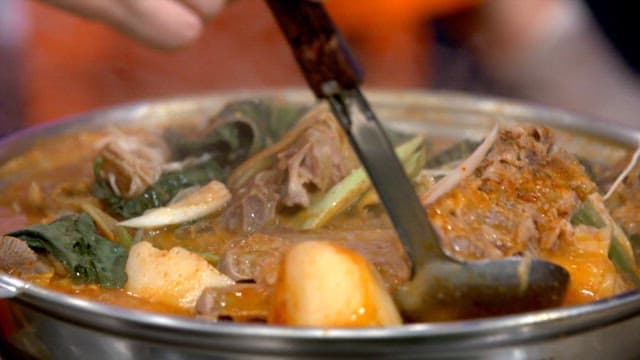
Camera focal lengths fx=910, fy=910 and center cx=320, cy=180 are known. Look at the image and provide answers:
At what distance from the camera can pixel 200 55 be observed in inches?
156

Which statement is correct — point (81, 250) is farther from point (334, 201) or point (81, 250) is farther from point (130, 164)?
point (334, 201)

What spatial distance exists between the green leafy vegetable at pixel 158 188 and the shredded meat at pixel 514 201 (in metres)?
0.63

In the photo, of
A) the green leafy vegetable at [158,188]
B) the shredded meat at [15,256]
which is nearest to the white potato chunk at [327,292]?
the shredded meat at [15,256]

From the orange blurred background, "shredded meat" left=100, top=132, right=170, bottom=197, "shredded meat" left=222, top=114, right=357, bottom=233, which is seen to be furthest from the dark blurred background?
"shredded meat" left=222, top=114, right=357, bottom=233

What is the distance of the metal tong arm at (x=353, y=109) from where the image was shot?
4.65ft

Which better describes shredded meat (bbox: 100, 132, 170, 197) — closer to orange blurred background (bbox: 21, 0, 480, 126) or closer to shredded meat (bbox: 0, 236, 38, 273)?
shredded meat (bbox: 0, 236, 38, 273)

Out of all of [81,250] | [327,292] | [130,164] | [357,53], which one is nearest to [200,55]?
[357,53]

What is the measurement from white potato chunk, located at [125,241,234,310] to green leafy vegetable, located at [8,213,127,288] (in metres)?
0.03

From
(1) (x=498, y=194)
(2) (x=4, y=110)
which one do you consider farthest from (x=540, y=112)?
(2) (x=4, y=110)

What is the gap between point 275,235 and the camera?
1633mm

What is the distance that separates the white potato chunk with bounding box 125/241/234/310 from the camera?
1462mm

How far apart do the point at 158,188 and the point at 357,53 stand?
2359 millimetres

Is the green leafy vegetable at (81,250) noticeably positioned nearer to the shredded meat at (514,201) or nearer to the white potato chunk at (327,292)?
the white potato chunk at (327,292)

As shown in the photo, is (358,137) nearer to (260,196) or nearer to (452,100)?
(260,196)
